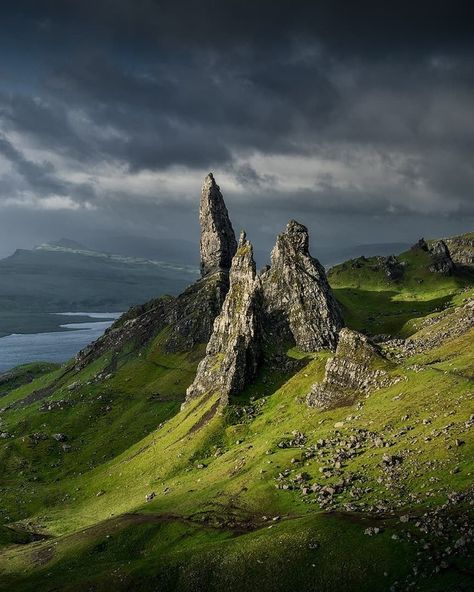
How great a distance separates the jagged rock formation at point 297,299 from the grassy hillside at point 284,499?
12.3 meters

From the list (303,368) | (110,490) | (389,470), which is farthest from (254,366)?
(389,470)

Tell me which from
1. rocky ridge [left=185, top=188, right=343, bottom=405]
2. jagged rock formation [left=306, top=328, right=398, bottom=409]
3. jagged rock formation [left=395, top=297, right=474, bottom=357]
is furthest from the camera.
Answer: rocky ridge [left=185, top=188, right=343, bottom=405]

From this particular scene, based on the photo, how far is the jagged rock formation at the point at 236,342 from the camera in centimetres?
14062

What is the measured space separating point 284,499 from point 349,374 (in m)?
37.7

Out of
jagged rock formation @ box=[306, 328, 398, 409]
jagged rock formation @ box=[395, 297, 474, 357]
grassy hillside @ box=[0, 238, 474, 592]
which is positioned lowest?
grassy hillside @ box=[0, 238, 474, 592]

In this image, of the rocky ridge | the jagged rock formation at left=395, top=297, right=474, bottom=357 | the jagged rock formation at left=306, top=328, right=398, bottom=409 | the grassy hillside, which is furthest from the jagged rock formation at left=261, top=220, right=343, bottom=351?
the jagged rock formation at left=306, top=328, right=398, bottom=409

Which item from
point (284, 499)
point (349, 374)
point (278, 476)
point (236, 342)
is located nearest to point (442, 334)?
point (349, 374)

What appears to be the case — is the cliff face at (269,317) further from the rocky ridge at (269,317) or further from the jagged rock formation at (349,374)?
the jagged rock formation at (349,374)

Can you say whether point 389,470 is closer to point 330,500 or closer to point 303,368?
point 330,500

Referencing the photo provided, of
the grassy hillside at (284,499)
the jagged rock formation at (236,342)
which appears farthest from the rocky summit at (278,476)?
the jagged rock formation at (236,342)

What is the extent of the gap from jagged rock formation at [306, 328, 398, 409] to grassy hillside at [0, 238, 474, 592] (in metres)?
3.10

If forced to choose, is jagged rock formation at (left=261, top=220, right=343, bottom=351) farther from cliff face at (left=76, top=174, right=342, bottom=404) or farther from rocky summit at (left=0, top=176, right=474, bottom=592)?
rocky summit at (left=0, top=176, right=474, bottom=592)

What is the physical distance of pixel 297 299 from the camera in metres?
170

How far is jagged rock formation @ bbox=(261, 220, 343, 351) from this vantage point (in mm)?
159375
